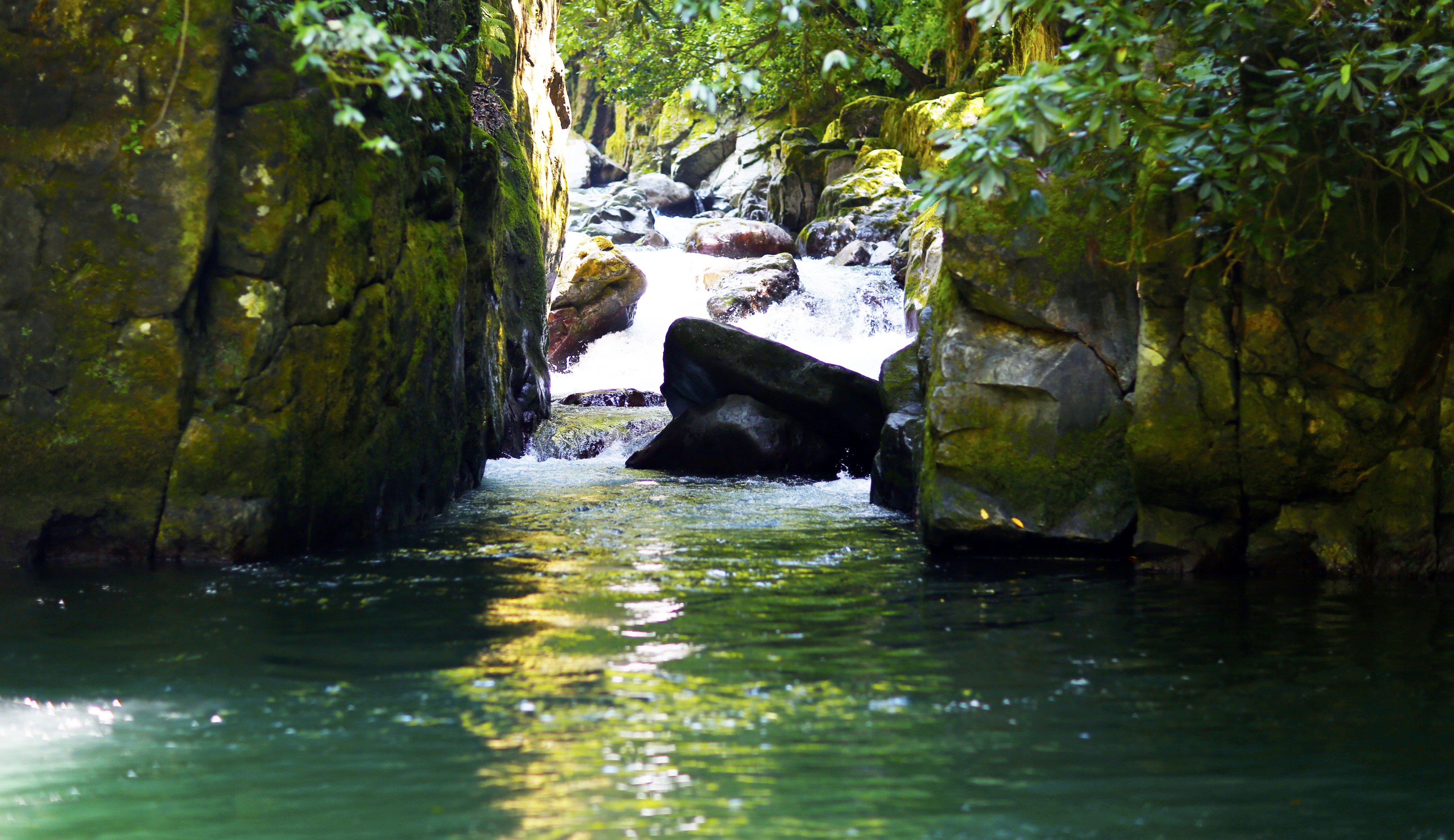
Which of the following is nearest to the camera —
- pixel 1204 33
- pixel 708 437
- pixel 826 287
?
pixel 1204 33

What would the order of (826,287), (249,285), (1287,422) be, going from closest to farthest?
(1287,422) → (249,285) → (826,287)

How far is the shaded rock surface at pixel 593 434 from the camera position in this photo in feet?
52.7

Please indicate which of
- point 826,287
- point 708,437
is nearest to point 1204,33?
point 708,437

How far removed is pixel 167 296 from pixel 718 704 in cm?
497

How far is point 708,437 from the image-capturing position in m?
14.0

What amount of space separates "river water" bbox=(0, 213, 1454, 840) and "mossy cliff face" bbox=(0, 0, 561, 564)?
566 mm

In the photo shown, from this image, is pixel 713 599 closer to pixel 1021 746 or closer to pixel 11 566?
pixel 1021 746

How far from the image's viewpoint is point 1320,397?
7152 mm

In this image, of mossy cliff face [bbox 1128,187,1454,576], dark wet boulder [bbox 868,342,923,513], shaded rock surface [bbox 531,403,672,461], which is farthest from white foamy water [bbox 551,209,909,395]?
mossy cliff face [bbox 1128,187,1454,576]

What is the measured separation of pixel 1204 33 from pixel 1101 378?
2.45 m

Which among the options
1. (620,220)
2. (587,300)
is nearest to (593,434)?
(587,300)

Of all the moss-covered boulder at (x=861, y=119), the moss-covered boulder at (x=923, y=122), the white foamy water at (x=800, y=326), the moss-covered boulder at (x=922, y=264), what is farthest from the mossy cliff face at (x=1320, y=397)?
the moss-covered boulder at (x=861, y=119)

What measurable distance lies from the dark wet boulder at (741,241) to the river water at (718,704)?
2006cm

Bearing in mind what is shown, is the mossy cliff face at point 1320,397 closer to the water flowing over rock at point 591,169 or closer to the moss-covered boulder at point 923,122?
the moss-covered boulder at point 923,122
